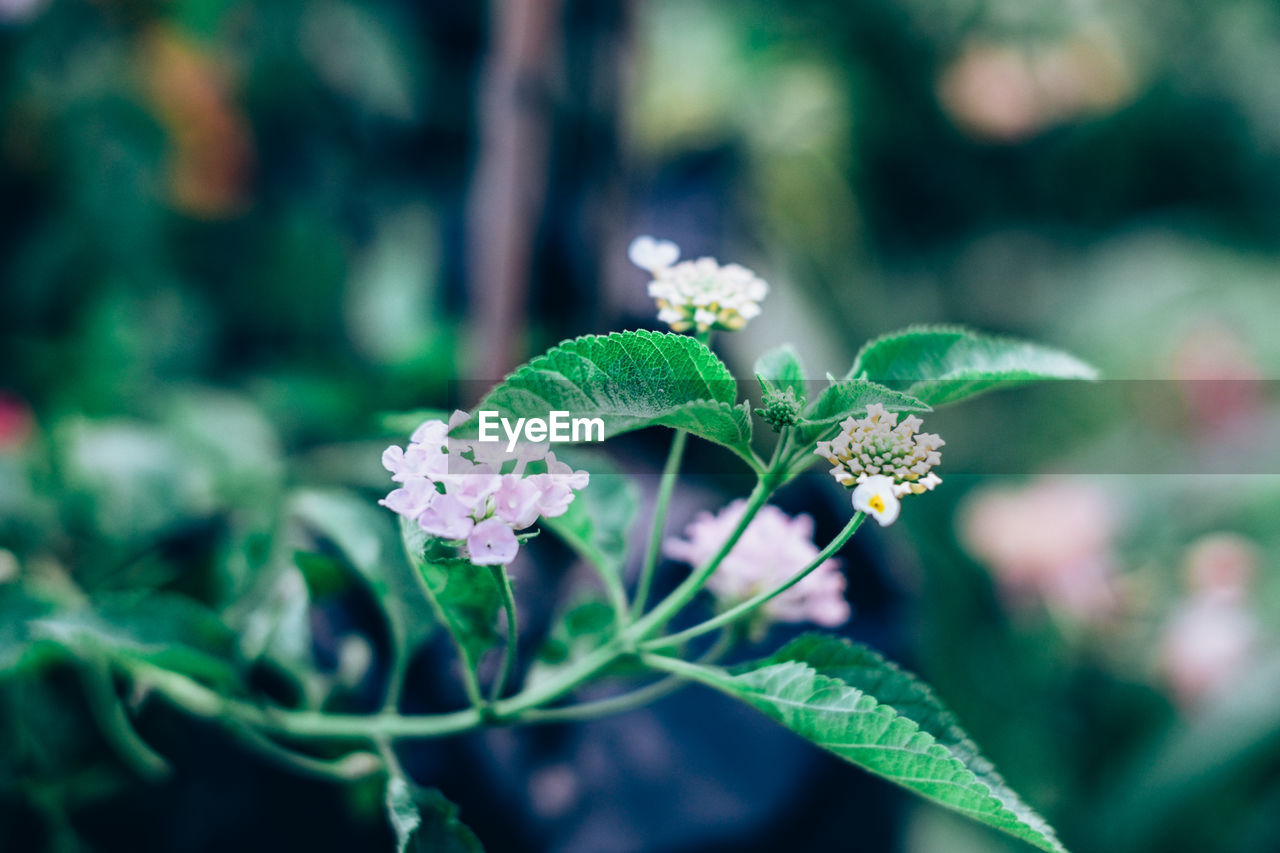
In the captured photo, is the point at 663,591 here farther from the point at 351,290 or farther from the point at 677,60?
the point at 677,60

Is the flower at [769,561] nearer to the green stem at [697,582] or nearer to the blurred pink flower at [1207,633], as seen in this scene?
the green stem at [697,582]

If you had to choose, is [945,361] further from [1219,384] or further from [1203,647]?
[1219,384]

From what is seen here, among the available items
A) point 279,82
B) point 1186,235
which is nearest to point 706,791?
point 279,82

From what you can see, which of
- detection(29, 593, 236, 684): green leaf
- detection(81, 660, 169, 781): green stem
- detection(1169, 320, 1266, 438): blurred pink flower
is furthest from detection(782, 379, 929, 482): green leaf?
detection(1169, 320, 1266, 438): blurred pink flower

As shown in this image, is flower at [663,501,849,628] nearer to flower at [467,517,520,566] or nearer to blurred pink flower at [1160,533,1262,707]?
flower at [467,517,520,566]

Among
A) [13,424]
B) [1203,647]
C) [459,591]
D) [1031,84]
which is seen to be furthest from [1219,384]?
[13,424]
